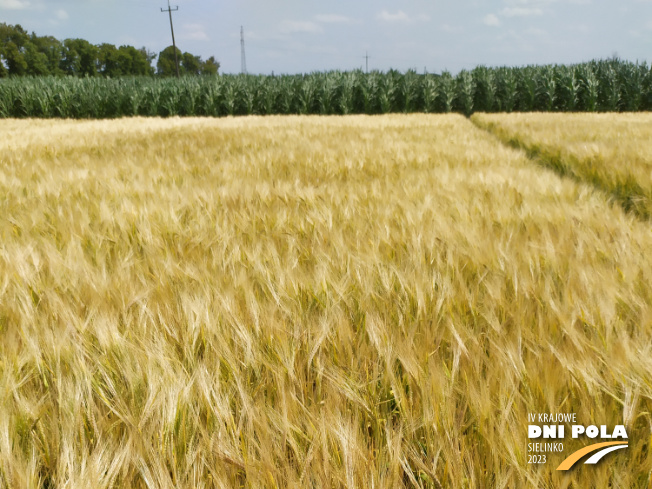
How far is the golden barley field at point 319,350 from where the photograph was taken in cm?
53

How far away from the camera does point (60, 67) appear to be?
73.8 metres

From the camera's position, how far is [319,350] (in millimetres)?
773

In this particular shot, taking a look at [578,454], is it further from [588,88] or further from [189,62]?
[189,62]

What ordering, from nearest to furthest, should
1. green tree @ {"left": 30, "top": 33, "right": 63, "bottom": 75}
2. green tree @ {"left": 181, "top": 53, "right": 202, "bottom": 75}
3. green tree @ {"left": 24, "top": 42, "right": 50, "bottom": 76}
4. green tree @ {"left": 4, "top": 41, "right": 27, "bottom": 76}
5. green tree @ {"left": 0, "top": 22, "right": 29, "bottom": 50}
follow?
green tree @ {"left": 4, "top": 41, "right": 27, "bottom": 76}, green tree @ {"left": 24, "top": 42, "right": 50, "bottom": 76}, green tree @ {"left": 0, "top": 22, "right": 29, "bottom": 50}, green tree @ {"left": 30, "top": 33, "right": 63, "bottom": 75}, green tree @ {"left": 181, "top": 53, "right": 202, "bottom": 75}

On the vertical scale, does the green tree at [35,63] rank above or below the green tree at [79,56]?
below

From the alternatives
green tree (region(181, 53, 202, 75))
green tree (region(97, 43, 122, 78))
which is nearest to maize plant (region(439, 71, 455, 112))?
green tree (region(97, 43, 122, 78))

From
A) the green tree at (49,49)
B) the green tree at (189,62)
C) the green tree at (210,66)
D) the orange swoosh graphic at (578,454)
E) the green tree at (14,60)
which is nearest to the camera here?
the orange swoosh graphic at (578,454)

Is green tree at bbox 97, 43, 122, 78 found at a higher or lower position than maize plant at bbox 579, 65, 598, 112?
higher

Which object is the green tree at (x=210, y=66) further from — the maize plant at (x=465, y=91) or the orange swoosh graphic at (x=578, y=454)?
the orange swoosh graphic at (x=578, y=454)

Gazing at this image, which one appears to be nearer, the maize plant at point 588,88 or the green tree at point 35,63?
the maize plant at point 588,88

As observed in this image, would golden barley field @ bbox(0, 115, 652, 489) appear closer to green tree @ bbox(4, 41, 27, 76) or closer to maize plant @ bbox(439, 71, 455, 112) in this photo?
maize plant @ bbox(439, 71, 455, 112)

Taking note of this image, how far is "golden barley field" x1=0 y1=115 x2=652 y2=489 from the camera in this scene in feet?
1.74

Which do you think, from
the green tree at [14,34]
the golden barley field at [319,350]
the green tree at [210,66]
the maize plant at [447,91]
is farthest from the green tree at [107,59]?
the golden barley field at [319,350]

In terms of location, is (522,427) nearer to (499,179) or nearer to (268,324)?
(268,324)
